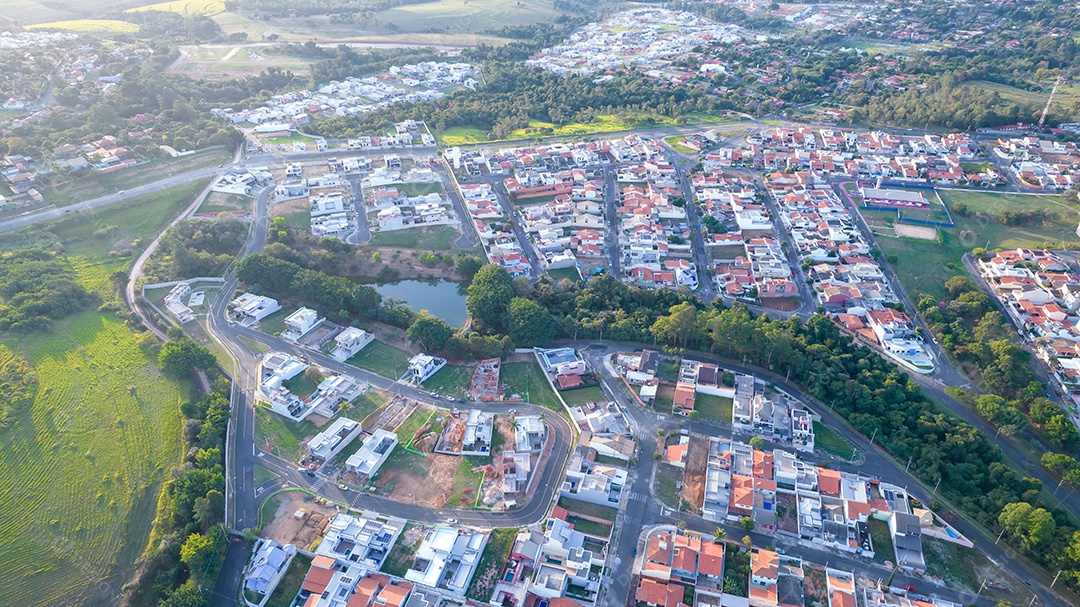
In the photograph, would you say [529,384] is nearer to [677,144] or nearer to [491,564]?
[491,564]

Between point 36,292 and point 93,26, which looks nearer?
point 36,292

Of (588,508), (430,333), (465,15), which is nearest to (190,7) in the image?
(465,15)

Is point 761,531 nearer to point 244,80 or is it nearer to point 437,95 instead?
point 437,95

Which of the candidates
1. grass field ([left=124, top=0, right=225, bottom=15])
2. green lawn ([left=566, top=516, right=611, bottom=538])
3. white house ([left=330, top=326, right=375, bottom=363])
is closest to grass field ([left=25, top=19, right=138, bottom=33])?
grass field ([left=124, top=0, right=225, bottom=15])

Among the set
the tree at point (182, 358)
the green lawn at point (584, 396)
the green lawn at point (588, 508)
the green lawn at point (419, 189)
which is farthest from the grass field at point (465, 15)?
the green lawn at point (588, 508)

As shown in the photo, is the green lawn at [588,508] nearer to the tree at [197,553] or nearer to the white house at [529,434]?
the white house at [529,434]

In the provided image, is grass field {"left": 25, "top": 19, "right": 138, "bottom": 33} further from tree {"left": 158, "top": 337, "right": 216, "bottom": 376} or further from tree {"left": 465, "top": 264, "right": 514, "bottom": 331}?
tree {"left": 465, "top": 264, "right": 514, "bottom": 331}
